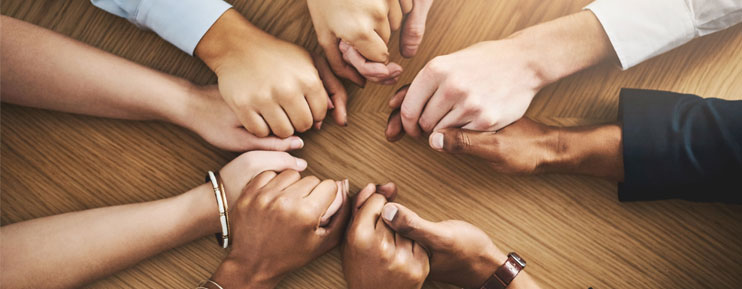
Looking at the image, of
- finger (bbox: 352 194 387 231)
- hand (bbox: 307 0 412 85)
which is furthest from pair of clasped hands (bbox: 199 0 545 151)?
finger (bbox: 352 194 387 231)

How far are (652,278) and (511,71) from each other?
1.17 ft

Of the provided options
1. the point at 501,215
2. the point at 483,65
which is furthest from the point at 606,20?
the point at 501,215

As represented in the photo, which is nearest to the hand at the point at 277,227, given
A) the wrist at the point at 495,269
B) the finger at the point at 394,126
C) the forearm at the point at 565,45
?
the finger at the point at 394,126

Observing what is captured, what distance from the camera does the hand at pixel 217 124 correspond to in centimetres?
57

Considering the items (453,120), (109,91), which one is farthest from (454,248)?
(109,91)

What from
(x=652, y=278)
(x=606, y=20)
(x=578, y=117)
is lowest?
(x=652, y=278)

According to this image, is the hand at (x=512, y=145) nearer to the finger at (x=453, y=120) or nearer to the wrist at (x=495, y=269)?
the finger at (x=453, y=120)

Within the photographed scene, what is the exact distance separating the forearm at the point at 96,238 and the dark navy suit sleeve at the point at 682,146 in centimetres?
56

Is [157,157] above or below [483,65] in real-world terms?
below

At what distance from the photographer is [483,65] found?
0.52 meters

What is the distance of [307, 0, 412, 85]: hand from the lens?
1.64 ft

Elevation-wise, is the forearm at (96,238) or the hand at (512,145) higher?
the hand at (512,145)

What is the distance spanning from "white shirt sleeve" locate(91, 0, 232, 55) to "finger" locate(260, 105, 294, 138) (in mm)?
138

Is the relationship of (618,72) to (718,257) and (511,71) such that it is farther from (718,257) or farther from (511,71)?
(718,257)
